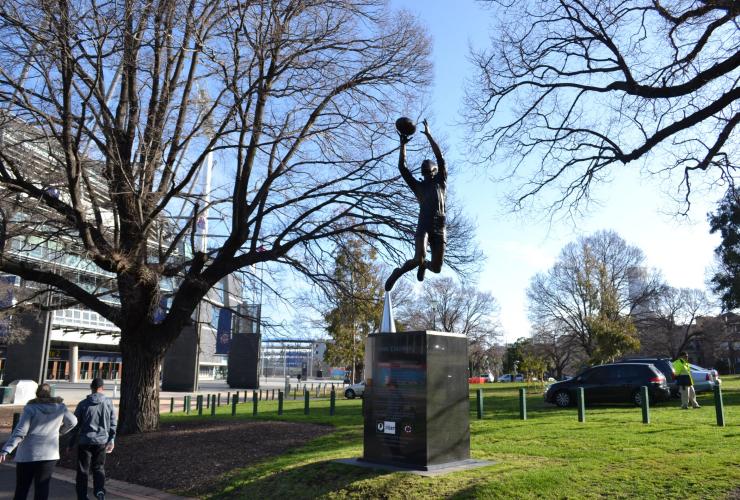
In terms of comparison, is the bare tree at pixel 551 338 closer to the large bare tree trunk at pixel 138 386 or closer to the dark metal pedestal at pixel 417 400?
the large bare tree trunk at pixel 138 386

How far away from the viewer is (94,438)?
8.20 meters

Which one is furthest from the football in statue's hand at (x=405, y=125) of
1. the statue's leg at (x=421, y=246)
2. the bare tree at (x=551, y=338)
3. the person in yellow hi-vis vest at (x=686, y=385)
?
the bare tree at (x=551, y=338)

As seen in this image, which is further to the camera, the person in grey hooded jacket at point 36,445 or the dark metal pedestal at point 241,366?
the dark metal pedestal at point 241,366

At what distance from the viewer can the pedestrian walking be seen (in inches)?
322

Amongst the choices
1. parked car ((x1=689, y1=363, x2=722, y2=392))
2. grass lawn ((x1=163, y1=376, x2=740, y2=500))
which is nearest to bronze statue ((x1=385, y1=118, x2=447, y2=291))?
grass lawn ((x1=163, y1=376, x2=740, y2=500))

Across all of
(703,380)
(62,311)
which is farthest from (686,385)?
(62,311)

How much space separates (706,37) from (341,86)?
772 centimetres

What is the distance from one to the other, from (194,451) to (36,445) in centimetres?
463

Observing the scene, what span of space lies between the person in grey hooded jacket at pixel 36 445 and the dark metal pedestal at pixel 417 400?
4144mm

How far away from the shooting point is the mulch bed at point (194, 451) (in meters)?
9.92

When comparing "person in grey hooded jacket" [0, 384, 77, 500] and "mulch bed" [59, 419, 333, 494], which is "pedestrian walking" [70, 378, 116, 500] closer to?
"person in grey hooded jacket" [0, 384, 77, 500]

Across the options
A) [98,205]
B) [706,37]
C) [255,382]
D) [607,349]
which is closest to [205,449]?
[98,205]

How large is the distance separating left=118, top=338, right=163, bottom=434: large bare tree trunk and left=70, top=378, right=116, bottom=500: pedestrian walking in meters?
5.60

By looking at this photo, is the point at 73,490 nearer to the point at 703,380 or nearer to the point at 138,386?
the point at 138,386
